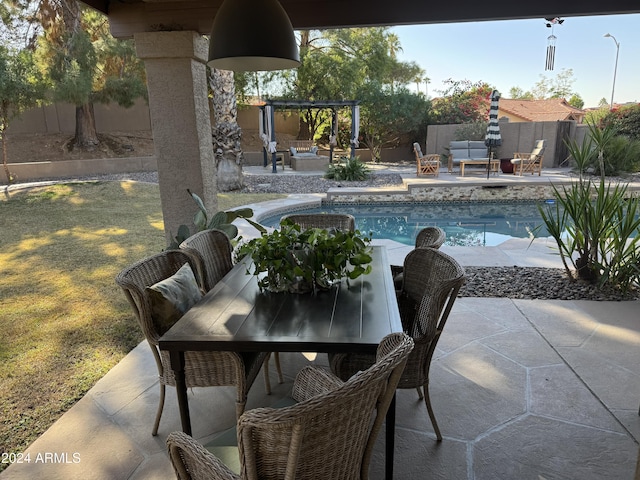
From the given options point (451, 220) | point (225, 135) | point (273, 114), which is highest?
point (273, 114)

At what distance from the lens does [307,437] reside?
1024mm

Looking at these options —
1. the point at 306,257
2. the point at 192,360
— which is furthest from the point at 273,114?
the point at 192,360

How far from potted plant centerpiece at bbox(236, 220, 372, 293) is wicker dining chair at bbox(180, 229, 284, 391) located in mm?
482

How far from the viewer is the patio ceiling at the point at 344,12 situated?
325 centimetres

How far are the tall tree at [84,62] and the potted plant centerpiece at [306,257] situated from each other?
921cm

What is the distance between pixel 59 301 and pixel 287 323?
9.76 ft

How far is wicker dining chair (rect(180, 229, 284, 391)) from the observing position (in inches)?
94.5

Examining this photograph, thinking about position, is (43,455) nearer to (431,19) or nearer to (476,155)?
(431,19)

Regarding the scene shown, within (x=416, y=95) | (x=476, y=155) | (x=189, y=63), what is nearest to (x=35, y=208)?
(x=189, y=63)

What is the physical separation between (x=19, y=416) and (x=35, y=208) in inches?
255

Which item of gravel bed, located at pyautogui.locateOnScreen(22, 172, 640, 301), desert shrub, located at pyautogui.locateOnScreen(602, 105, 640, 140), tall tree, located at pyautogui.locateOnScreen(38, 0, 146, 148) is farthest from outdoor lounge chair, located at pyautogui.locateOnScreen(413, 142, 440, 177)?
tall tree, located at pyautogui.locateOnScreen(38, 0, 146, 148)

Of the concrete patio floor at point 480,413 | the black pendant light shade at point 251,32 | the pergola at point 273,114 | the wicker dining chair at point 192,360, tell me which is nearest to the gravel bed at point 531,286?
the concrete patio floor at point 480,413

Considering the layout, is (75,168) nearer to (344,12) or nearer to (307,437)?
(344,12)

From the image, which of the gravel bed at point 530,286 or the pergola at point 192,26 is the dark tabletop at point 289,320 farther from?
the gravel bed at point 530,286
